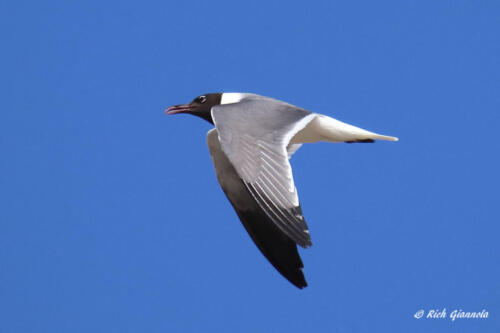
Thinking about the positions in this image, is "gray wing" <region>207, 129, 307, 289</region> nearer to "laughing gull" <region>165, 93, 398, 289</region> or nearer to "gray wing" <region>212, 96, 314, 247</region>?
"laughing gull" <region>165, 93, 398, 289</region>

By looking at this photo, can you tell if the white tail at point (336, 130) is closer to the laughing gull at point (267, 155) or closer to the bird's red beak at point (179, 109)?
the laughing gull at point (267, 155)

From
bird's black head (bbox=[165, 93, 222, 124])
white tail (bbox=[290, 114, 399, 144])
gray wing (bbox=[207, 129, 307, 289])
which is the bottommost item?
gray wing (bbox=[207, 129, 307, 289])

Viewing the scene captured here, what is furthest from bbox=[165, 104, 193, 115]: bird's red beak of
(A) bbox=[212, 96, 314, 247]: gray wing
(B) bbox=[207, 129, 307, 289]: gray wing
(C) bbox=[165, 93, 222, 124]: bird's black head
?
(A) bbox=[212, 96, 314, 247]: gray wing

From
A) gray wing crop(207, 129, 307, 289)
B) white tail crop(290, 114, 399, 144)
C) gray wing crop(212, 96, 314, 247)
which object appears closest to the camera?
gray wing crop(212, 96, 314, 247)

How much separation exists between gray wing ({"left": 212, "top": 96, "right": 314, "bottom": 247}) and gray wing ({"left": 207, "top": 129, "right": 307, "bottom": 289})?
1.79ft

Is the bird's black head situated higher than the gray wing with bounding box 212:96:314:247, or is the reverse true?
the bird's black head

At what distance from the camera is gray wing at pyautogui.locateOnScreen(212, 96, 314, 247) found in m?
3.38

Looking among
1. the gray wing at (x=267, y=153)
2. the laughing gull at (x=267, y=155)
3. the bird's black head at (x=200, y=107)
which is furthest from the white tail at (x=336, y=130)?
the bird's black head at (x=200, y=107)

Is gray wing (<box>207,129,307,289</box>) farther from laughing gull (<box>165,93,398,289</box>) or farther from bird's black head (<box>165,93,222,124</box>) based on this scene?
bird's black head (<box>165,93,222,124</box>)

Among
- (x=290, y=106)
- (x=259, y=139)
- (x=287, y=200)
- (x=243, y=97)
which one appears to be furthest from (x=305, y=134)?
(x=287, y=200)

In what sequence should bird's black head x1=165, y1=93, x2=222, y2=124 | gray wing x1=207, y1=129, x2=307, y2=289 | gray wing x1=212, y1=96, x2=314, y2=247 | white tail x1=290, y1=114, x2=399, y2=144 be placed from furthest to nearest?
1. bird's black head x1=165, y1=93, x2=222, y2=124
2. white tail x1=290, y1=114, x2=399, y2=144
3. gray wing x1=207, y1=129, x2=307, y2=289
4. gray wing x1=212, y1=96, x2=314, y2=247

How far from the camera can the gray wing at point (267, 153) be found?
338 centimetres

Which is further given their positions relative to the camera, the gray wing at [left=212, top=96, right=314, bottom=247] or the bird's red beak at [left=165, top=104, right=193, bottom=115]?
the bird's red beak at [left=165, top=104, right=193, bottom=115]

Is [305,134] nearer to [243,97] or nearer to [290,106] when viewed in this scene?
[290,106]
